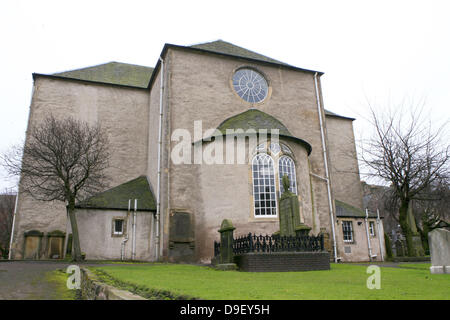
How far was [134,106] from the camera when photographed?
995 inches

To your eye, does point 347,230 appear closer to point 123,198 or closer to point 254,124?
point 254,124

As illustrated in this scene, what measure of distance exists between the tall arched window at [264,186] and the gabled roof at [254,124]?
5.07ft

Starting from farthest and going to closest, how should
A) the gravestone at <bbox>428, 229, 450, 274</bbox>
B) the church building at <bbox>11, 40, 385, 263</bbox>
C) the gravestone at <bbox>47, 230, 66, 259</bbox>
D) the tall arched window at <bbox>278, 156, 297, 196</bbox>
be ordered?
the gravestone at <bbox>47, 230, 66, 259</bbox>, the tall arched window at <bbox>278, 156, 297, 196</bbox>, the church building at <bbox>11, 40, 385, 263</bbox>, the gravestone at <bbox>428, 229, 450, 274</bbox>

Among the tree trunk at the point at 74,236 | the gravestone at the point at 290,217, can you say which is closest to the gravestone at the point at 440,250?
the gravestone at the point at 290,217

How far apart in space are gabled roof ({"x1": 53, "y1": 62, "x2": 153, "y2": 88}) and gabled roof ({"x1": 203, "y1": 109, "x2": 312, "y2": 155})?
9.58m

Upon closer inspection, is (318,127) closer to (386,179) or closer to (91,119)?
(386,179)

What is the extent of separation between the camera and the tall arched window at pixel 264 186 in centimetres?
1670

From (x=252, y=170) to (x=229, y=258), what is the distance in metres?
5.74

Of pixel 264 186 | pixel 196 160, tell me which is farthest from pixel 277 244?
pixel 196 160

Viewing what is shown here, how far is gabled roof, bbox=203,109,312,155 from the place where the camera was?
17844 mm

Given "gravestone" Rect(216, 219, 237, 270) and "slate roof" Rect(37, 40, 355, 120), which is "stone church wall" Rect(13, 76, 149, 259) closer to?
"slate roof" Rect(37, 40, 355, 120)

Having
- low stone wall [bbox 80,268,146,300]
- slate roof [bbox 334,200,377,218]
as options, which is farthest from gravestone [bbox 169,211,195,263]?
slate roof [bbox 334,200,377,218]
